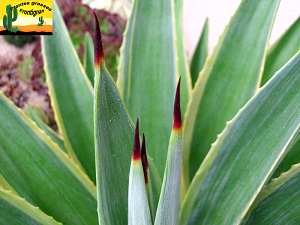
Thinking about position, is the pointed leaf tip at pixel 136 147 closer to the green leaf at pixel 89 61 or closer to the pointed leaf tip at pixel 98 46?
the pointed leaf tip at pixel 98 46

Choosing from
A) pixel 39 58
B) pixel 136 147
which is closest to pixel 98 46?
pixel 136 147

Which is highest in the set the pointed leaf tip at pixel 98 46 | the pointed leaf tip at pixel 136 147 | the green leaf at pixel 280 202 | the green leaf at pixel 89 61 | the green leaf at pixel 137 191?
the pointed leaf tip at pixel 98 46

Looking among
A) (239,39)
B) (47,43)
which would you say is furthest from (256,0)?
(47,43)

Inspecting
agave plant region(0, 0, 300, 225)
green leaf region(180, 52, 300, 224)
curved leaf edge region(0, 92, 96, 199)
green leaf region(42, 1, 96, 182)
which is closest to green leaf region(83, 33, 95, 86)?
agave plant region(0, 0, 300, 225)

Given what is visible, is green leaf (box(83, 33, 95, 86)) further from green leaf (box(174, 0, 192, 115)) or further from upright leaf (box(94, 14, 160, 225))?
upright leaf (box(94, 14, 160, 225))

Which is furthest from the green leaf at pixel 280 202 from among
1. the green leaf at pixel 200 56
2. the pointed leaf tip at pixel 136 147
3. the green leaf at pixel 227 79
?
the green leaf at pixel 200 56

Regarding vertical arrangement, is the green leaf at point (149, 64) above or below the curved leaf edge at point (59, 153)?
above

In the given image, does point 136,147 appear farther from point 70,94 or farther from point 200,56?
point 200,56

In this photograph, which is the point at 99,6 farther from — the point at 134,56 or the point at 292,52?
the point at 292,52
